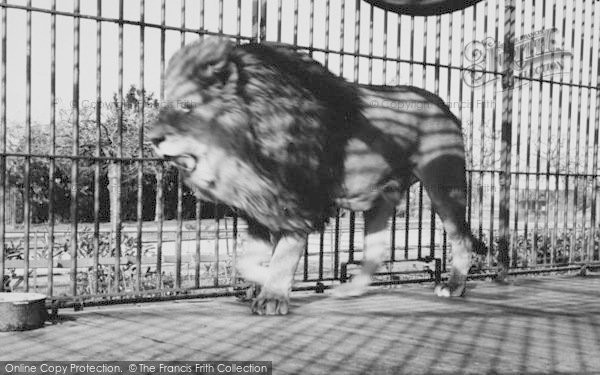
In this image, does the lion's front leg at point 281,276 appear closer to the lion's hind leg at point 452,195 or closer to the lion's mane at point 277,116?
the lion's mane at point 277,116

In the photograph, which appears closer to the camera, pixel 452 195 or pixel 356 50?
pixel 452 195

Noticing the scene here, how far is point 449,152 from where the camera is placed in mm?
5277

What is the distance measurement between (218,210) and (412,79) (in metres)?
2.26

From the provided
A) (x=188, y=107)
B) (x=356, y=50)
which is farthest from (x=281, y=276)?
(x=356, y=50)

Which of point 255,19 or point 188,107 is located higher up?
point 255,19

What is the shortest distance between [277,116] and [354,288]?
1.94 metres

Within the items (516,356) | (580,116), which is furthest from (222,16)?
(580,116)

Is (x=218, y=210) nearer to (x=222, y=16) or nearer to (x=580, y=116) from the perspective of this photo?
(x=222, y=16)

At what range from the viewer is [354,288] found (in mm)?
5570

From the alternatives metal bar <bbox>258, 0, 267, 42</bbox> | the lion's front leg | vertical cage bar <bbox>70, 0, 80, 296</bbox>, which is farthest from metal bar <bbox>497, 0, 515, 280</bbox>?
vertical cage bar <bbox>70, 0, 80, 296</bbox>

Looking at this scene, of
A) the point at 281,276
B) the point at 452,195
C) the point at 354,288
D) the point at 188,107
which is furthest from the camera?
the point at 354,288

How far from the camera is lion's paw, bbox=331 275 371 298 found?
5484 mm

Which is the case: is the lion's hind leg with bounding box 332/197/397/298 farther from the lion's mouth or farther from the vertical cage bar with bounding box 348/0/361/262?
the lion's mouth

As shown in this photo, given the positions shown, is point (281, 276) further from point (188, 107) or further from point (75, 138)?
point (75, 138)
